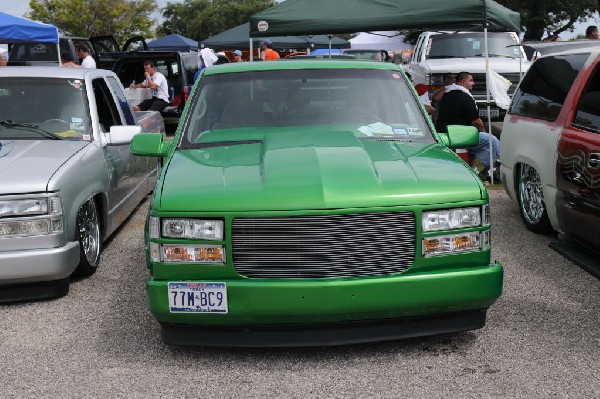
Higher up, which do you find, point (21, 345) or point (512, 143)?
point (512, 143)

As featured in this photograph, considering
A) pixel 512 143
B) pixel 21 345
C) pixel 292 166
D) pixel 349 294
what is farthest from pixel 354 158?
pixel 512 143

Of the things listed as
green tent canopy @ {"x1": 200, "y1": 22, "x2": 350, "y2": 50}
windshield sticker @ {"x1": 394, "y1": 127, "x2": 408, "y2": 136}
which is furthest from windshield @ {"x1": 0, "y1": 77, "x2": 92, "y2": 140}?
green tent canopy @ {"x1": 200, "y1": 22, "x2": 350, "y2": 50}

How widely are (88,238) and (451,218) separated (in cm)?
315

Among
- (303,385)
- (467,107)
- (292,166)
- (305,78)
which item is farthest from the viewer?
(467,107)

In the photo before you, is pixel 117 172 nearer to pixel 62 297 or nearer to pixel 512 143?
pixel 62 297

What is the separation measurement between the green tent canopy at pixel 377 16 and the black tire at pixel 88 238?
596 centimetres

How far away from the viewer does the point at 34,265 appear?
204 inches

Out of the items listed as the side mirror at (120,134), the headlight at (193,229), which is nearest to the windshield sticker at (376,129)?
the headlight at (193,229)

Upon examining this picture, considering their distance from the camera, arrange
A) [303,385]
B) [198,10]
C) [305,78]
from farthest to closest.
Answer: [198,10]
[305,78]
[303,385]

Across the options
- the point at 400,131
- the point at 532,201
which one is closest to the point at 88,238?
the point at 400,131

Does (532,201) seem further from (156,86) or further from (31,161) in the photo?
(156,86)

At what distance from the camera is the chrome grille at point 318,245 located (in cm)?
399

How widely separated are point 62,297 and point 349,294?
2.53 m

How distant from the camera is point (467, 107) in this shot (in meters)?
10.4
